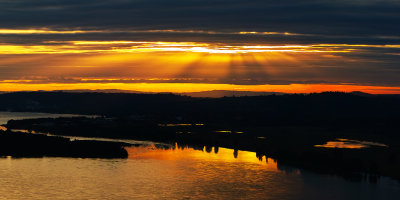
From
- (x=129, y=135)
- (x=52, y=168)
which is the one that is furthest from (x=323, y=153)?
(x=129, y=135)

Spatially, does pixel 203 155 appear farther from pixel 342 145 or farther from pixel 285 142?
pixel 342 145

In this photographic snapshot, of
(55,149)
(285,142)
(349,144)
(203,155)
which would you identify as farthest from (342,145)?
(55,149)

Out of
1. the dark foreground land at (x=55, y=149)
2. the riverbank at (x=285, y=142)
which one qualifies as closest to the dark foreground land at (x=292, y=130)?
the riverbank at (x=285, y=142)

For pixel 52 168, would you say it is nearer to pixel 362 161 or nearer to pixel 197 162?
pixel 197 162

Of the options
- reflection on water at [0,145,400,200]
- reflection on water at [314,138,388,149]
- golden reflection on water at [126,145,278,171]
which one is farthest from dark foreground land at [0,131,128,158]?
reflection on water at [314,138,388,149]

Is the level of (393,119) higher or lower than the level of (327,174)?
higher

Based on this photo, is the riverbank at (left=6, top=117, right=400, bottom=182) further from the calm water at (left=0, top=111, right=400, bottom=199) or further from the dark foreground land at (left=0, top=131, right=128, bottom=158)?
the dark foreground land at (left=0, top=131, right=128, bottom=158)
